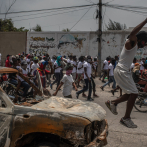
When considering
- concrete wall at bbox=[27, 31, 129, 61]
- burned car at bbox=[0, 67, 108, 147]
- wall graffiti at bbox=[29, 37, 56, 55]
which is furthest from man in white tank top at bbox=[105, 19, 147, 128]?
wall graffiti at bbox=[29, 37, 56, 55]

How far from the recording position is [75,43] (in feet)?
73.8

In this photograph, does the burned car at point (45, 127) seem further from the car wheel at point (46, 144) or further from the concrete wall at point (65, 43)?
the concrete wall at point (65, 43)

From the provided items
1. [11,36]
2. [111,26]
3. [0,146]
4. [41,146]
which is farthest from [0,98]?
[111,26]

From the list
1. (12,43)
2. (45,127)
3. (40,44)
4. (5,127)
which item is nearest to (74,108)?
(45,127)

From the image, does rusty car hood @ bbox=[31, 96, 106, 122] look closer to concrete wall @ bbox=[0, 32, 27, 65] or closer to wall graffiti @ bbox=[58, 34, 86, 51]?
wall graffiti @ bbox=[58, 34, 86, 51]

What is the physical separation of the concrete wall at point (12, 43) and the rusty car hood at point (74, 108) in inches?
838

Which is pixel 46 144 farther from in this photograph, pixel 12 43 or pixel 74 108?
pixel 12 43

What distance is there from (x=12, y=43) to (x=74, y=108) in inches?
898

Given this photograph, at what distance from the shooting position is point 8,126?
9.77 ft

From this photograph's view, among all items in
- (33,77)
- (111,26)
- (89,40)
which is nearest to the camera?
(33,77)

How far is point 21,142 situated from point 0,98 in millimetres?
779

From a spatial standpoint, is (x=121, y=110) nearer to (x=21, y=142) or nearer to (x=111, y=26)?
(x=21, y=142)

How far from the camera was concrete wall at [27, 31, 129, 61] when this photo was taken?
70.7 feet

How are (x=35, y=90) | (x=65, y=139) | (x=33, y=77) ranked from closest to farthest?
(x=65, y=139) < (x=35, y=90) < (x=33, y=77)
